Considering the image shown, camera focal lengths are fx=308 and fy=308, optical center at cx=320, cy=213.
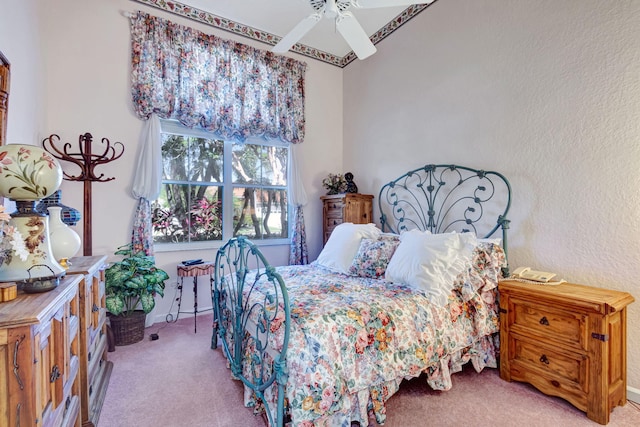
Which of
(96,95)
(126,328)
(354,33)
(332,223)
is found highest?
(354,33)

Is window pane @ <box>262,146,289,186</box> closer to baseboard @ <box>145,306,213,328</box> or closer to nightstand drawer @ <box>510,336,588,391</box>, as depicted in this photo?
baseboard @ <box>145,306,213,328</box>

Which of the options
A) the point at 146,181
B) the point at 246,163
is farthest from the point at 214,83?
the point at 146,181

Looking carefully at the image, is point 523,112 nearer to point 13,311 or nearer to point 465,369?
point 465,369

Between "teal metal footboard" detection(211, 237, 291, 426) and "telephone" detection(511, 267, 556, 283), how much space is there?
1.75 m

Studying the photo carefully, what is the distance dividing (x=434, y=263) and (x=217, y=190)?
273cm

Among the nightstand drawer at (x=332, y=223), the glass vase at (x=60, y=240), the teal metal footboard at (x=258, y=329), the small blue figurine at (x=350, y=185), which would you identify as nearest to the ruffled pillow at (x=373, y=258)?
the teal metal footboard at (x=258, y=329)

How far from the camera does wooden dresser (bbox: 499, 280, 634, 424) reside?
175cm

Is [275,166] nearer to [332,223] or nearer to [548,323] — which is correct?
[332,223]

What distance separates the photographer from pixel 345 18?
2.31m

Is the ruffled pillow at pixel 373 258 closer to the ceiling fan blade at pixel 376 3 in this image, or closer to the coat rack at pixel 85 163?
the ceiling fan blade at pixel 376 3

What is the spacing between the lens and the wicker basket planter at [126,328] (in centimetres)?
282

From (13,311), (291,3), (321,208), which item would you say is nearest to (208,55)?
(291,3)

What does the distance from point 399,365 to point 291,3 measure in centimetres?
363

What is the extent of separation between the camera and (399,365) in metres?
1.78
